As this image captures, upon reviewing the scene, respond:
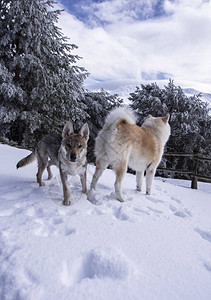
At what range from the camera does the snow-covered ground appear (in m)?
1.37

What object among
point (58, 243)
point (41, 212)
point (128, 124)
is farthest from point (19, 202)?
point (128, 124)

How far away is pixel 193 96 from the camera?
15297 millimetres

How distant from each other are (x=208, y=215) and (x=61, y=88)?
991cm

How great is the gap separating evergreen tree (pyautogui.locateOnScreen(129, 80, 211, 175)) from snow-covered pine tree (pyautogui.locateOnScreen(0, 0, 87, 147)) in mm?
6281

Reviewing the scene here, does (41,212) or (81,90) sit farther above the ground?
(81,90)

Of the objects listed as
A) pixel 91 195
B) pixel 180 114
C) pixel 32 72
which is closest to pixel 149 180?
pixel 91 195

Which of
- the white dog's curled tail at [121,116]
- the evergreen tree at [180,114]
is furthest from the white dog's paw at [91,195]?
the evergreen tree at [180,114]

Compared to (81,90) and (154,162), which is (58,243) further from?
(81,90)

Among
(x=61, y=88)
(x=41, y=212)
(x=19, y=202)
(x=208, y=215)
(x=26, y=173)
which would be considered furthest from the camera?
(x=61, y=88)

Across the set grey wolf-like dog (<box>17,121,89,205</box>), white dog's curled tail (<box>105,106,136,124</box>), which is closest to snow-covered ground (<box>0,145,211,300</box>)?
grey wolf-like dog (<box>17,121,89,205</box>)

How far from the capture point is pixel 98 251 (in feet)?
5.71

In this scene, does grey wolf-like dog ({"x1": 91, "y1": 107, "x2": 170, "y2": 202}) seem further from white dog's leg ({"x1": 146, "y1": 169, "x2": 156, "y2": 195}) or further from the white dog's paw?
the white dog's paw

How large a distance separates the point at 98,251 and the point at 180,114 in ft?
46.7

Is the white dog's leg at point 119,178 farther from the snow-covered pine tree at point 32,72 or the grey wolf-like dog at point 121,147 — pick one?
the snow-covered pine tree at point 32,72
